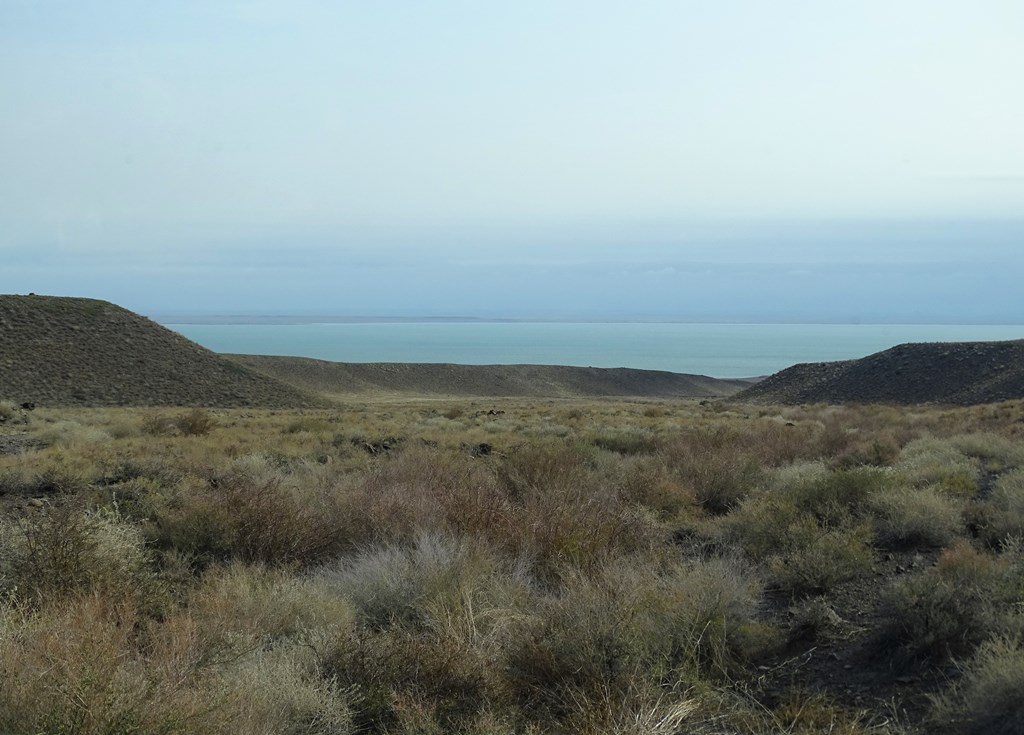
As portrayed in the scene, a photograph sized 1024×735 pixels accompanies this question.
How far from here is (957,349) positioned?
52406mm

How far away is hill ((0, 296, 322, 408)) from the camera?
140 ft

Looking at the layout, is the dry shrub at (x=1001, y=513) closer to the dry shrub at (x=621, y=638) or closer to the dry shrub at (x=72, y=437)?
the dry shrub at (x=621, y=638)

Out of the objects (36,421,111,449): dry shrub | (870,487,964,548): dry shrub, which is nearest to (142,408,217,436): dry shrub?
(36,421,111,449): dry shrub

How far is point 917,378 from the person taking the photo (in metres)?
50.6

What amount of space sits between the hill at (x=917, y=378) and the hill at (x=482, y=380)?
20460 millimetres

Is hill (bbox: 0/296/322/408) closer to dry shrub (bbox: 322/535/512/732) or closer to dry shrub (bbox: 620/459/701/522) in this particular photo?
dry shrub (bbox: 620/459/701/522)

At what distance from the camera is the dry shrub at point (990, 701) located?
4.13 m

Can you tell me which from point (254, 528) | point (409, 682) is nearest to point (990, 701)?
point (409, 682)

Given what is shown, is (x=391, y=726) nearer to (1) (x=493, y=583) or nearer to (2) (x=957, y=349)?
(1) (x=493, y=583)

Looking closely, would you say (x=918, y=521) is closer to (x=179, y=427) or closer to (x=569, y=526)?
(x=569, y=526)

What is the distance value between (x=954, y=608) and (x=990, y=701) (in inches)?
52.9

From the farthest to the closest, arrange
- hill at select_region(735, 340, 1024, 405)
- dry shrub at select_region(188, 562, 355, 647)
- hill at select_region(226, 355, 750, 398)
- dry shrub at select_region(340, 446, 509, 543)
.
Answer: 1. hill at select_region(226, 355, 750, 398)
2. hill at select_region(735, 340, 1024, 405)
3. dry shrub at select_region(340, 446, 509, 543)
4. dry shrub at select_region(188, 562, 355, 647)

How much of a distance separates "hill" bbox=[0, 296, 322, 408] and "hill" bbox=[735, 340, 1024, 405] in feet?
109

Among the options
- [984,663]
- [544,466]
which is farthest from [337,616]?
[544,466]
